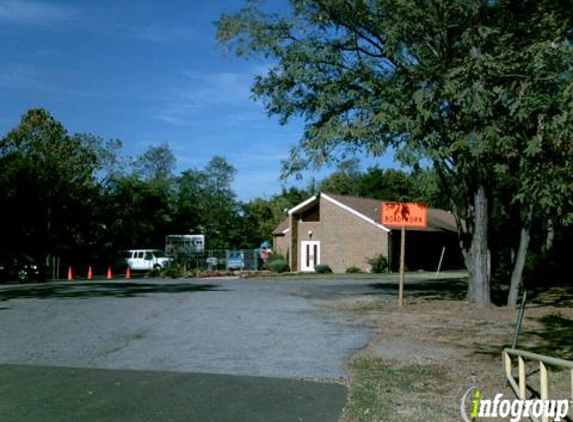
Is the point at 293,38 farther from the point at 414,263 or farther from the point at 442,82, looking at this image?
the point at 414,263

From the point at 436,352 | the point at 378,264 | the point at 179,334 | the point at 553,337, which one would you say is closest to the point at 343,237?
the point at 378,264

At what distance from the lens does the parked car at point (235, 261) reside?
47812 mm

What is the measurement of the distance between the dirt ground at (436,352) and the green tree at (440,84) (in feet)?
8.26

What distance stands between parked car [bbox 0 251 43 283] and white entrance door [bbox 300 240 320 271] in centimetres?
2078

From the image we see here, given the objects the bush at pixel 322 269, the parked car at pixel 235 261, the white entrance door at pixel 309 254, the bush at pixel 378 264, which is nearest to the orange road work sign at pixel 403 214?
the bush at pixel 378 264

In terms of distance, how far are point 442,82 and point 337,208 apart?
32.4 metres

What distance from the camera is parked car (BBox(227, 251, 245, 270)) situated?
47.8 meters

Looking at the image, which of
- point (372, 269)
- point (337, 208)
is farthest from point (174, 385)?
point (337, 208)

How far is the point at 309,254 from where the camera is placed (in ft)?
165

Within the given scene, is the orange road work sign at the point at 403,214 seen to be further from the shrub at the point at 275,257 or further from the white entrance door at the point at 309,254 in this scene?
the shrub at the point at 275,257

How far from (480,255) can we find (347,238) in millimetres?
28922

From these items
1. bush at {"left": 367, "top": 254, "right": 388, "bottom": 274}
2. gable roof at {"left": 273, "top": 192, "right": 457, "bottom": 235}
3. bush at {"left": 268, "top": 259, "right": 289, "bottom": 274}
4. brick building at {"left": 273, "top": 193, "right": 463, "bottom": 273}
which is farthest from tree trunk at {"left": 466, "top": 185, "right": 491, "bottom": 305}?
bush at {"left": 268, "top": 259, "right": 289, "bottom": 274}

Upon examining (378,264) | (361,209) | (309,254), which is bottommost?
(378,264)

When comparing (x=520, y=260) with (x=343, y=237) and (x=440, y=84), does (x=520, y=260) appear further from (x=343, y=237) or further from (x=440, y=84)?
(x=343, y=237)
